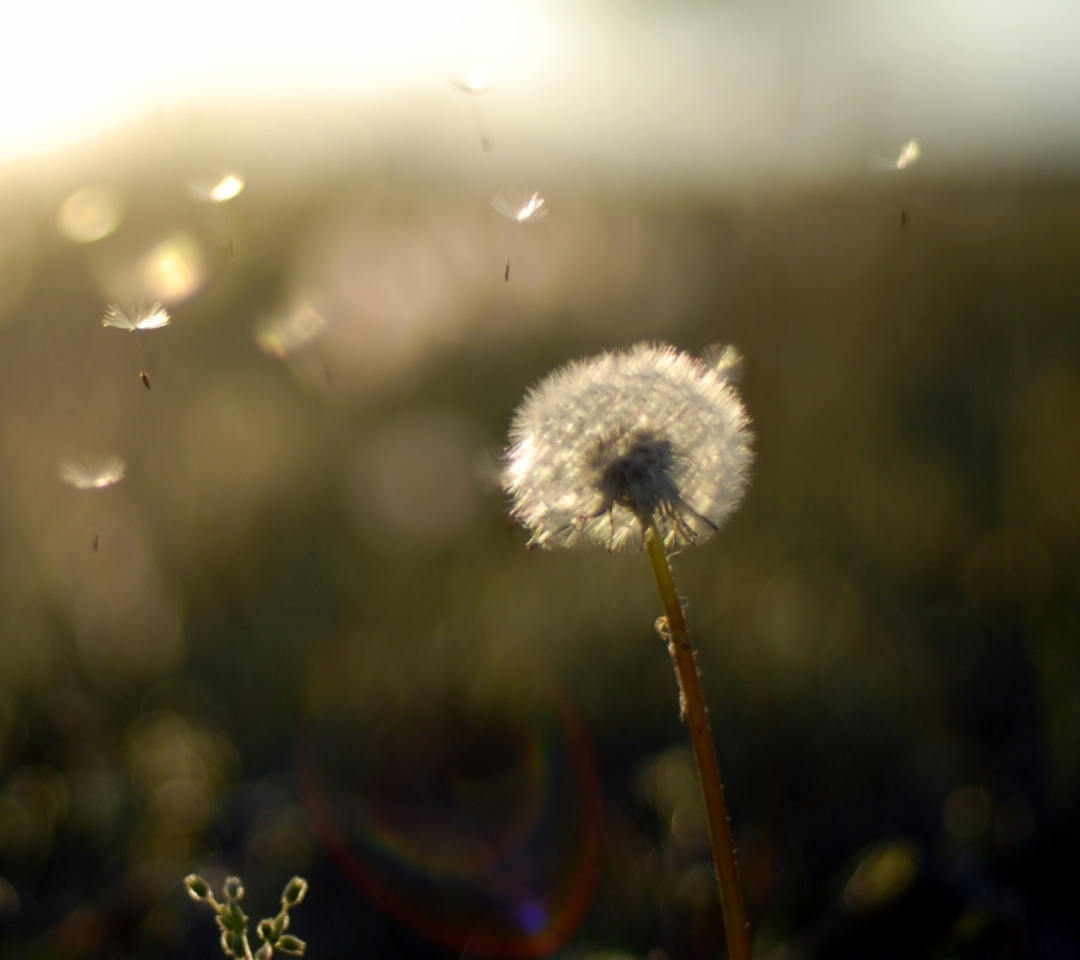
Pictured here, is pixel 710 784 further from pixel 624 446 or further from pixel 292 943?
pixel 292 943

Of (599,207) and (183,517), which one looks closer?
(183,517)

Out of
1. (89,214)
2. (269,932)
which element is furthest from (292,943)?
(89,214)

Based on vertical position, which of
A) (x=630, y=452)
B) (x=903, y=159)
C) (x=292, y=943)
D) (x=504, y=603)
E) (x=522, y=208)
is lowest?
(x=292, y=943)

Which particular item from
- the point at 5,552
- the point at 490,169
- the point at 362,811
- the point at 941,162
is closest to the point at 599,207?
the point at 490,169

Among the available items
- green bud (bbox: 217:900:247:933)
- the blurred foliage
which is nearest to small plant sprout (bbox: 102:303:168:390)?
the blurred foliage

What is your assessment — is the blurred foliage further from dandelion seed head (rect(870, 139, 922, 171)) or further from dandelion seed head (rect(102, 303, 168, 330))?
dandelion seed head (rect(870, 139, 922, 171))

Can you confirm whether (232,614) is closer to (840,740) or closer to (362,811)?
(362,811)

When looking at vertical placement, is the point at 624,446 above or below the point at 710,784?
above
